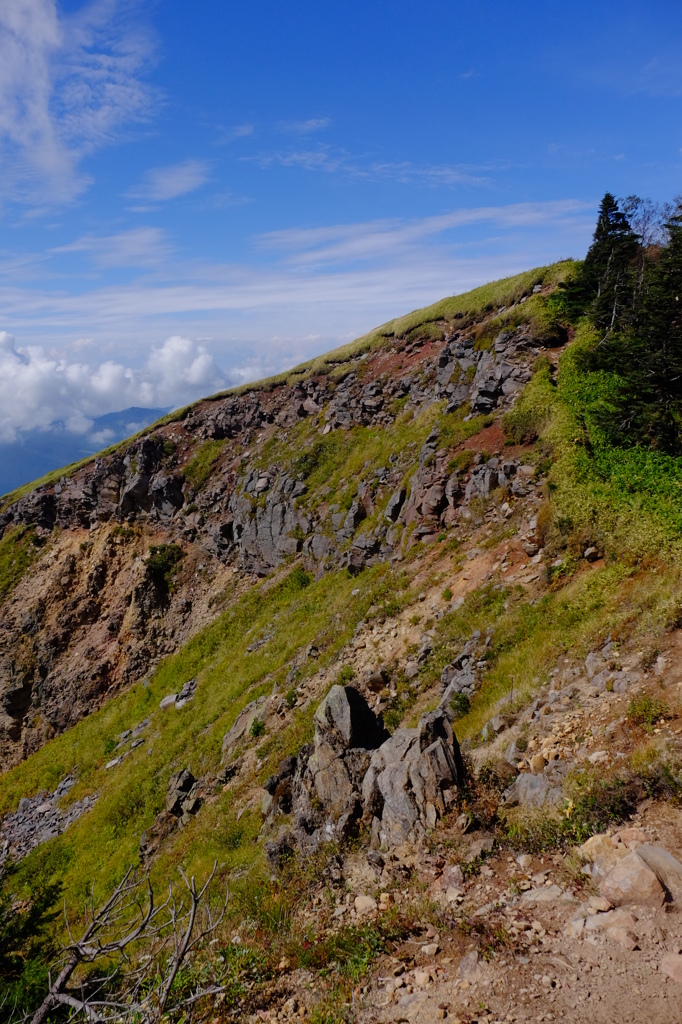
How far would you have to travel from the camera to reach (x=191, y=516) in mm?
42156

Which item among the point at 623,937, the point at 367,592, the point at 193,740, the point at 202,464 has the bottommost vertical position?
the point at 193,740

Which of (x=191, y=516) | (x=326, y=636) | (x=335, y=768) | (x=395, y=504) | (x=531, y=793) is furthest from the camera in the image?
(x=191, y=516)

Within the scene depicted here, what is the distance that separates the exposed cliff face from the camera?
104 feet

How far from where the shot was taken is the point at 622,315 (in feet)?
93.2

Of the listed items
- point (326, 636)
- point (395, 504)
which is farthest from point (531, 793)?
point (395, 504)

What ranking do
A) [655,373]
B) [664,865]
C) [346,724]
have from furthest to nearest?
[655,373] < [346,724] < [664,865]

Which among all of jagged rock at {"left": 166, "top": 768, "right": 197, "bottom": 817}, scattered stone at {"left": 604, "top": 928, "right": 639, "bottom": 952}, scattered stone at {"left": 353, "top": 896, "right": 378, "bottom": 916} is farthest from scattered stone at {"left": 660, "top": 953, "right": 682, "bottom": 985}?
jagged rock at {"left": 166, "top": 768, "right": 197, "bottom": 817}

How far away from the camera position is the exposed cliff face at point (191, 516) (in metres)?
31.8

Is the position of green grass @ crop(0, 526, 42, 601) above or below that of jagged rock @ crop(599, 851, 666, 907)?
above

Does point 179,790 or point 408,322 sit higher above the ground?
point 408,322

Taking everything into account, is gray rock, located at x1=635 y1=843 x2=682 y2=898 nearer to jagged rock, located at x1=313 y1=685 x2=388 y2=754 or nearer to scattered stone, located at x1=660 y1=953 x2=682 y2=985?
scattered stone, located at x1=660 y1=953 x2=682 y2=985

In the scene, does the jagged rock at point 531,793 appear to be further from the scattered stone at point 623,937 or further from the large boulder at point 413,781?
the scattered stone at point 623,937

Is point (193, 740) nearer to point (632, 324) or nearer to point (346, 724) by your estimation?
point (346, 724)

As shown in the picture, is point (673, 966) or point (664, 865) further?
point (664, 865)
